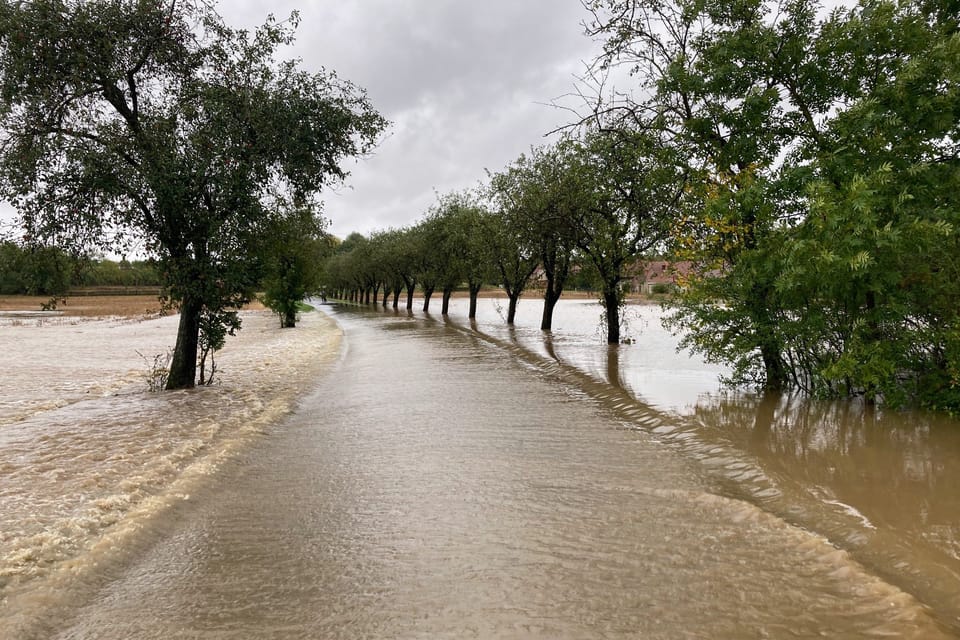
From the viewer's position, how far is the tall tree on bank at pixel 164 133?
1017 cm

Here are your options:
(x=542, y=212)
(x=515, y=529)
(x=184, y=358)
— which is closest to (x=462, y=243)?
(x=542, y=212)

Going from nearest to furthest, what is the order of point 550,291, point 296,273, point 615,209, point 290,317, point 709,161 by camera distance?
point 709,161
point 615,209
point 550,291
point 296,273
point 290,317

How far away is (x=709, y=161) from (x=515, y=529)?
8584mm

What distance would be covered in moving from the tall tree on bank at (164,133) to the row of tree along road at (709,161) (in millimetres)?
45

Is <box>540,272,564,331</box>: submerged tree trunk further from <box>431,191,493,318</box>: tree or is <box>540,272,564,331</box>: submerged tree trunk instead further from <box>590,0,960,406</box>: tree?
<box>590,0,960,406</box>: tree

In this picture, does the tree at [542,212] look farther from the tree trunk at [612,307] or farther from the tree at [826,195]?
the tree at [826,195]

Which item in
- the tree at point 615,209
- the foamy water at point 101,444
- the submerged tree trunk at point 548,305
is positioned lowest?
the foamy water at point 101,444

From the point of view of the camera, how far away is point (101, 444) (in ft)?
27.1

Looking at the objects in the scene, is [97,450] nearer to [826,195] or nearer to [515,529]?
[515,529]

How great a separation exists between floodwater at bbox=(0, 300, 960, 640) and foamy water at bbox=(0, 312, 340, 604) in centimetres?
6

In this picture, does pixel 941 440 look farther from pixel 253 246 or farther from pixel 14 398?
pixel 14 398

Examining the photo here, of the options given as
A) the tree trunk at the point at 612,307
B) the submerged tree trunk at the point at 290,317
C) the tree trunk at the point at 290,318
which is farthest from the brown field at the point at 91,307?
the tree trunk at the point at 612,307

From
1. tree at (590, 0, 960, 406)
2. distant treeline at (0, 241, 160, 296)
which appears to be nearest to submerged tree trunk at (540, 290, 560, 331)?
tree at (590, 0, 960, 406)

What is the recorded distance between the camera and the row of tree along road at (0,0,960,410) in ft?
26.0
